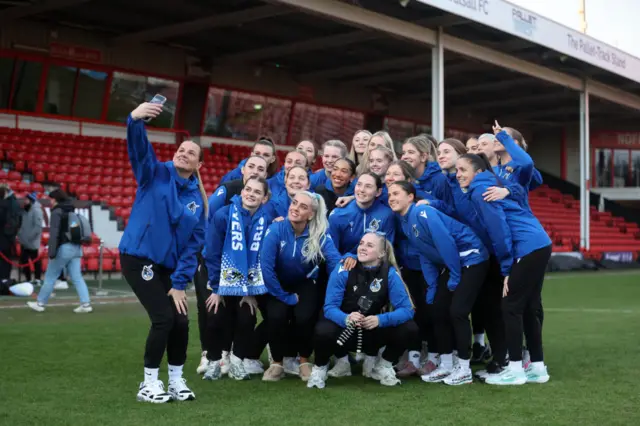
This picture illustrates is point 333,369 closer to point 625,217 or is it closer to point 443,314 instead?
point 443,314

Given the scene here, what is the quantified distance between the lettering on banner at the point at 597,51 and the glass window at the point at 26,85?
14116mm

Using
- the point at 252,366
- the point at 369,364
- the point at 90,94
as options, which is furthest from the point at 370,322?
the point at 90,94

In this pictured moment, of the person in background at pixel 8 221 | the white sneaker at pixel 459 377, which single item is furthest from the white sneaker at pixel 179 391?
the person in background at pixel 8 221

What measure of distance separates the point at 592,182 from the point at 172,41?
2149cm

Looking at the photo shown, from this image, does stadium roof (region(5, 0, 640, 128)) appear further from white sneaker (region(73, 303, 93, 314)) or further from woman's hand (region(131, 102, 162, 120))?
woman's hand (region(131, 102, 162, 120))

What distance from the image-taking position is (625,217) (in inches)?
1367

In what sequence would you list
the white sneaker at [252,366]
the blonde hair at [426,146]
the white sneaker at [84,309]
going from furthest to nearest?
the white sneaker at [84,309], the blonde hair at [426,146], the white sneaker at [252,366]

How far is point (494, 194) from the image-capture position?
5.80 m

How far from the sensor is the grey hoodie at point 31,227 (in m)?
14.1

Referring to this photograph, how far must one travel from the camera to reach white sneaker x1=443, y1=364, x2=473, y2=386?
5863 mm

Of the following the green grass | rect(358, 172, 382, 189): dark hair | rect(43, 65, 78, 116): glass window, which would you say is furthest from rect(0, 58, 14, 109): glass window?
rect(358, 172, 382, 189): dark hair

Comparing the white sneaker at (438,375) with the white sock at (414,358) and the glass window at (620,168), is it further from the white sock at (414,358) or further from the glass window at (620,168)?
the glass window at (620,168)

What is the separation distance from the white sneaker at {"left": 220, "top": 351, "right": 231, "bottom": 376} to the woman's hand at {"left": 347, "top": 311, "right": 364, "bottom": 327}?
3.74ft

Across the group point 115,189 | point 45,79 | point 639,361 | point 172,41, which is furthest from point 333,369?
point 172,41
